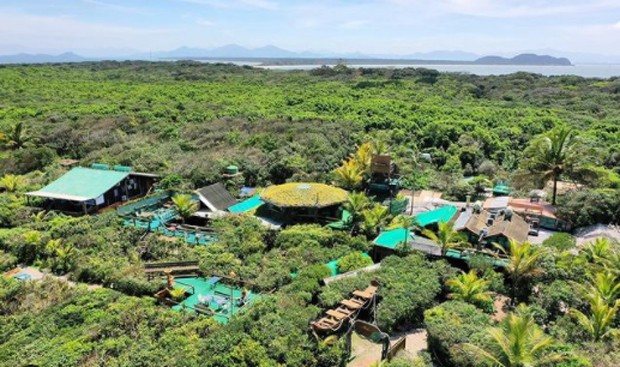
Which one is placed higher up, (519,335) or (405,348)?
(519,335)

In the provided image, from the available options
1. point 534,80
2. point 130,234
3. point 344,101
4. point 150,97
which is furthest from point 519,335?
point 534,80

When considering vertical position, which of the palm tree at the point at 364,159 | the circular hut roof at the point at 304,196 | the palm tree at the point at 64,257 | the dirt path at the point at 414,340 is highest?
the palm tree at the point at 364,159

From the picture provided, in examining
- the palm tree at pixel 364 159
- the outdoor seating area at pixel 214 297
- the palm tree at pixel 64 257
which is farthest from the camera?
the palm tree at pixel 364 159

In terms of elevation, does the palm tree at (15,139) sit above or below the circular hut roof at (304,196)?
above

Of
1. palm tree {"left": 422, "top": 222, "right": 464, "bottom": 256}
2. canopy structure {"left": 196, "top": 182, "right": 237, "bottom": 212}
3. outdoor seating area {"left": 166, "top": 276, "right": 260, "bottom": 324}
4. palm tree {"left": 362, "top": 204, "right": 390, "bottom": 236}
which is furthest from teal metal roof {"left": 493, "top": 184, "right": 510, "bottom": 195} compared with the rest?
outdoor seating area {"left": 166, "top": 276, "right": 260, "bottom": 324}

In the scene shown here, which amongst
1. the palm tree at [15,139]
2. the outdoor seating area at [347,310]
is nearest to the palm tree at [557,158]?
the outdoor seating area at [347,310]

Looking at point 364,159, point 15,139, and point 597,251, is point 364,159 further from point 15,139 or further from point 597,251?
point 15,139

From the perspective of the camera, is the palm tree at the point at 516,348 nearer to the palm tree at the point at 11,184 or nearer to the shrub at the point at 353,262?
the shrub at the point at 353,262

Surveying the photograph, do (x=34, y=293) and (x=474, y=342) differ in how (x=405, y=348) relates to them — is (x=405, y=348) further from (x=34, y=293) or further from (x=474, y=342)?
(x=34, y=293)
